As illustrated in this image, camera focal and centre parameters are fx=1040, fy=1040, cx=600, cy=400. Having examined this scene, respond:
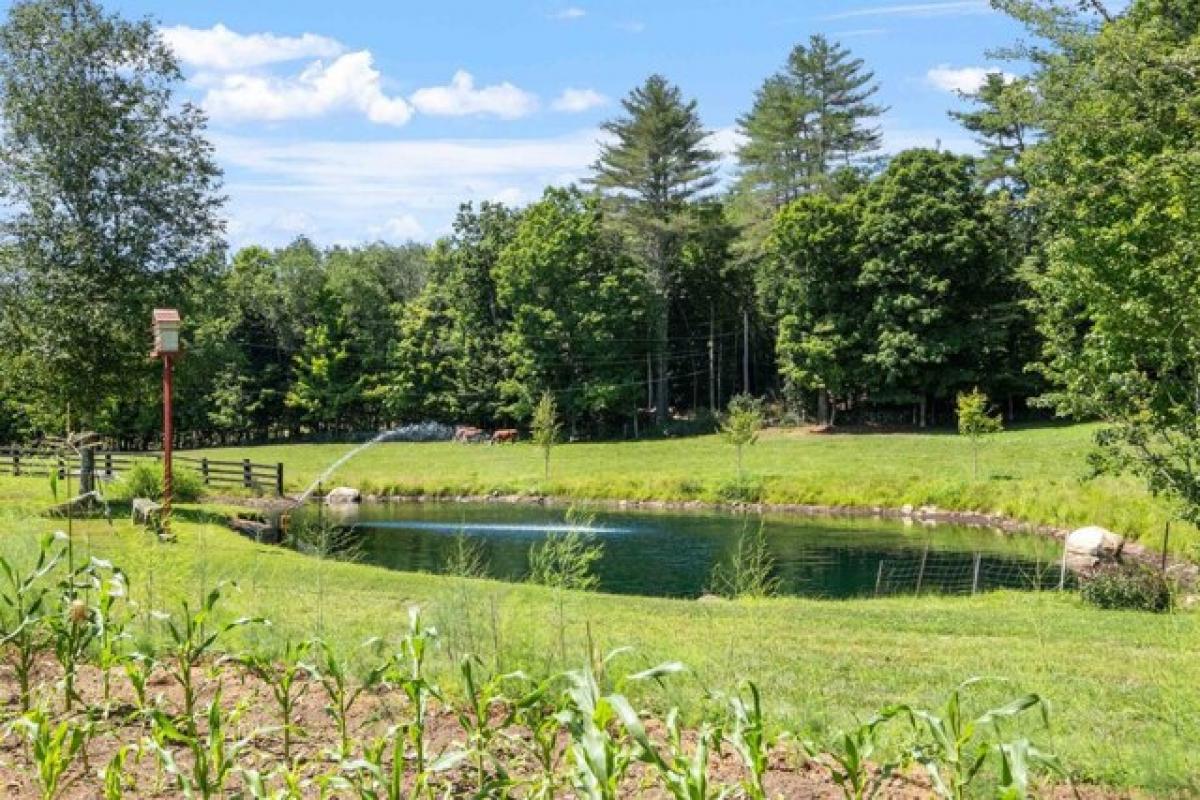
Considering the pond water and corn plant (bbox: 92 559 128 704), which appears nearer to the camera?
corn plant (bbox: 92 559 128 704)

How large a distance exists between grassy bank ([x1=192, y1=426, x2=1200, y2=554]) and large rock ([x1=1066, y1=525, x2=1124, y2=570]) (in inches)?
40.8

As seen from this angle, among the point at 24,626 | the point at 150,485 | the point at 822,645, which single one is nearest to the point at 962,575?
the point at 822,645

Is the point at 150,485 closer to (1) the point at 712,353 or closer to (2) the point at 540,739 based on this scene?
(2) the point at 540,739

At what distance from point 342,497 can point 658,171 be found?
24.2 meters

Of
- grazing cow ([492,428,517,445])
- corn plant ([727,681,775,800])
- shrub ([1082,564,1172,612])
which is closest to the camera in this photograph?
corn plant ([727,681,775,800])

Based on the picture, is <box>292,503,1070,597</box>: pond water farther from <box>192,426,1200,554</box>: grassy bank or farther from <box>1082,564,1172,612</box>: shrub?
<box>1082,564,1172,612</box>: shrub

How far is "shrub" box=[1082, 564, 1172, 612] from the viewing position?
40.4 ft

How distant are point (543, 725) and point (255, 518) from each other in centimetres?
2156

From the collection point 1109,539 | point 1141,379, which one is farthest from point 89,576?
point 1109,539

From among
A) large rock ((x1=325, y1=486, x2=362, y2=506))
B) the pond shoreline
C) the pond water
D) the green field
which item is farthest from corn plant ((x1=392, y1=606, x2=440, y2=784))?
large rock ((x1=325, y1=486, x2=362, y2=506))

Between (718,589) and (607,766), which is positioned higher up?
(607,766)

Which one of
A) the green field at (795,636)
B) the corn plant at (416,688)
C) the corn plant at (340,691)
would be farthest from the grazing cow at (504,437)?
the corn plant at (416,688)

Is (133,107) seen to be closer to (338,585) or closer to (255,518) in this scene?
(255,518)

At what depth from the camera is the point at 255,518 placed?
2342 centimetres
